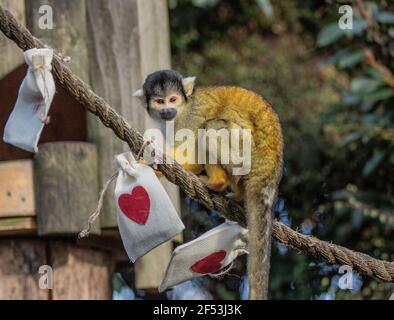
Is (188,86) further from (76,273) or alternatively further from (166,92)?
(76,273)

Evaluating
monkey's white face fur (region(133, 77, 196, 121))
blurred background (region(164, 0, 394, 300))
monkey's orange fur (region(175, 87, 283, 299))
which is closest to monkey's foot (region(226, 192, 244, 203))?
monkey's orange fur (region(175, 87, 283, 299))

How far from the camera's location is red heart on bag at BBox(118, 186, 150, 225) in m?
3.60

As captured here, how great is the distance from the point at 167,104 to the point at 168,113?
62 mm

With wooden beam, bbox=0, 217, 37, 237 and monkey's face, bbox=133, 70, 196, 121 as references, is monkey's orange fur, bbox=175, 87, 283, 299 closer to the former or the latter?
monkey's face, bbox=133, 70, 196, 121

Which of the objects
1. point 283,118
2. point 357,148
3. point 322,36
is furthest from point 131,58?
point 283,118

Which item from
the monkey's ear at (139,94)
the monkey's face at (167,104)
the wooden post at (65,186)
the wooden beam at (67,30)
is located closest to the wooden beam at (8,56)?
the wooden beam at (67,30)

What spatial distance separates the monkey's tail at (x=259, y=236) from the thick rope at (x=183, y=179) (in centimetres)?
6

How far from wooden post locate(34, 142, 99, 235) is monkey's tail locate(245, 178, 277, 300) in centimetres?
85

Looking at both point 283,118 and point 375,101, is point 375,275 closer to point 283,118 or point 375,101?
point 375,101

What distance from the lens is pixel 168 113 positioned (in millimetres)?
4391

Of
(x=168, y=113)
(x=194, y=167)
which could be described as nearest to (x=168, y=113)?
(x=168, y=113)

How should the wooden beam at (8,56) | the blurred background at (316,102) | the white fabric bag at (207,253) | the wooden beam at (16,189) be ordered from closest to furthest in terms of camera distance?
the white fabric bag at (207,253) < the wooden beam at (16,189) < the wooden beam at (8,56) < the blurred background at (316,102)

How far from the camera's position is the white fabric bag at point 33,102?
3.48 meters

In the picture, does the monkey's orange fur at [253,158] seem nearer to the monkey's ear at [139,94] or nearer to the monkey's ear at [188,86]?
the monkey's ear at [188,86]
